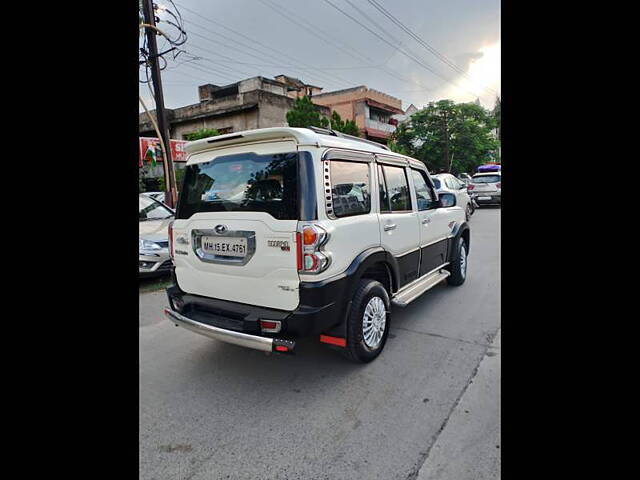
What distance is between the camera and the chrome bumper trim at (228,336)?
266 centimetres

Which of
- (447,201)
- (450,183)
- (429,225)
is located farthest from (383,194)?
(450,183)

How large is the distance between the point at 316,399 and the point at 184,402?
995mm

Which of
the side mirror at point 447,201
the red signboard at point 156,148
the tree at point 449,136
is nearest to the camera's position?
the side mirror at point 447,201

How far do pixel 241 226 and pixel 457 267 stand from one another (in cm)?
370

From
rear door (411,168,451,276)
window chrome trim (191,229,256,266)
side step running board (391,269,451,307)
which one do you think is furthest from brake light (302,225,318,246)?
rear door (411,168,451,276)

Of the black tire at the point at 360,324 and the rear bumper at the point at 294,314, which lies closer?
the rear bumper at the point at 294,314

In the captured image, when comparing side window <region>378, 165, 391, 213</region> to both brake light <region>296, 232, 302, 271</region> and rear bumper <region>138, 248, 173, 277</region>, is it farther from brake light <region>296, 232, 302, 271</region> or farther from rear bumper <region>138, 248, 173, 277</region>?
rear bumper <region>138, 248, 173, 277</region>

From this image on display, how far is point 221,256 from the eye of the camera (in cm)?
306

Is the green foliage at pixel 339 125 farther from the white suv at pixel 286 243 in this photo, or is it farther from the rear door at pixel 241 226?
the rear door at pixel 241 226

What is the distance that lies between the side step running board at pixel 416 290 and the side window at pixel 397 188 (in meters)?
0.85

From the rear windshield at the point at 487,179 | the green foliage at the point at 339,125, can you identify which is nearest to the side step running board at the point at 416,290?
the green foliage at the point at 339,125

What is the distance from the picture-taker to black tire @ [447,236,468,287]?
5.35m

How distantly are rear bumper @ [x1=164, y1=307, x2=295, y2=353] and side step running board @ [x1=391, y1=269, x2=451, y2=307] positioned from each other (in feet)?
4.56
